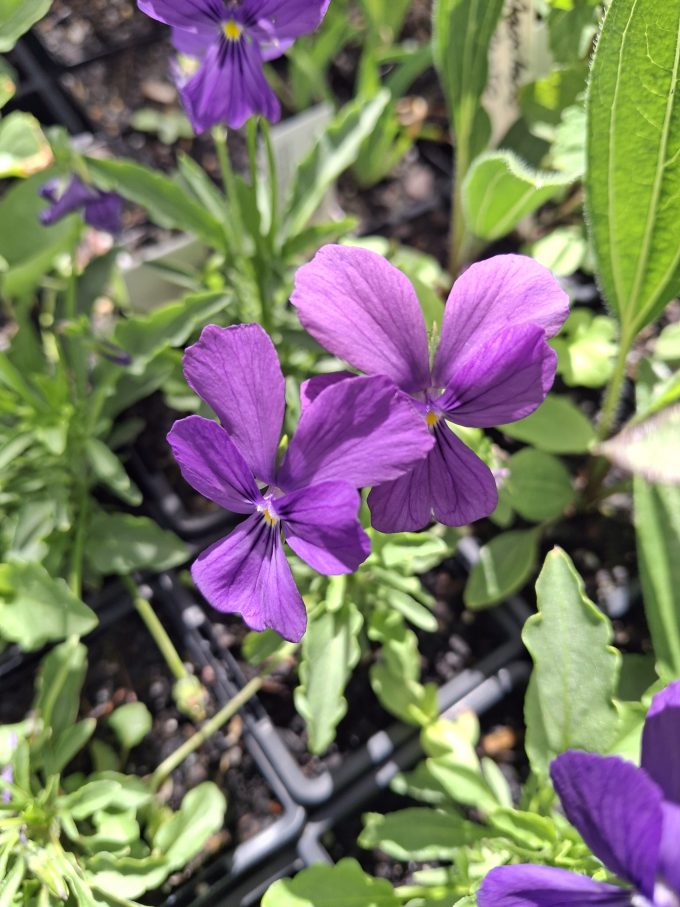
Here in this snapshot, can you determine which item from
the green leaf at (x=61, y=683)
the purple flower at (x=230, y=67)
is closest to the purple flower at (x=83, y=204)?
the purple flower at (x=230, y=67)

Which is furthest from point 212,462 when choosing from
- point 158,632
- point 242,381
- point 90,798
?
point 158,632

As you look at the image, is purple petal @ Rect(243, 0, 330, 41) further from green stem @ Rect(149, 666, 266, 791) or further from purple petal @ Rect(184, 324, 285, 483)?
green stem @ Rect(149, 666, 266, 791)

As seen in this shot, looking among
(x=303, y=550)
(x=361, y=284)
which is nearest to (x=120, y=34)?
(x=361, y=284)

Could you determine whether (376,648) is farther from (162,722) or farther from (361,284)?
(361,284)

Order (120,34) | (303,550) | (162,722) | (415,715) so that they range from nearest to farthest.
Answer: (303,550) → (415,715) → (162,722) → (120,34)

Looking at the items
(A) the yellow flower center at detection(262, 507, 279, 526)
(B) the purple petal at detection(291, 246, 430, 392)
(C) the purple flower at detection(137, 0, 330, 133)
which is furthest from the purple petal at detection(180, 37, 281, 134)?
(A) the yellow flower center at detection(262, 507, 279, 526)

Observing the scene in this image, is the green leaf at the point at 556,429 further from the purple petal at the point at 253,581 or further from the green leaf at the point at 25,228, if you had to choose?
the green leaf at the point at 25,228
